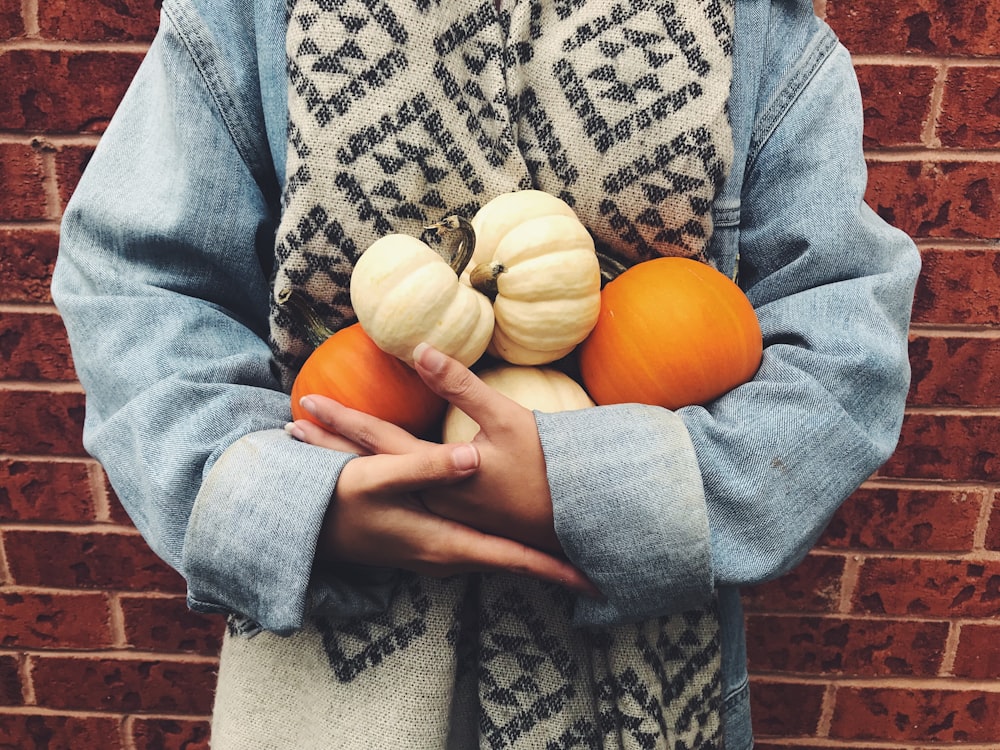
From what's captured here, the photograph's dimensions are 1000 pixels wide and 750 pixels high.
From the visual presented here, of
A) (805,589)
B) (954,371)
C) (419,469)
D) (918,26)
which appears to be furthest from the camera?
(805,589)

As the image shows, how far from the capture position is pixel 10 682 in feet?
3.79

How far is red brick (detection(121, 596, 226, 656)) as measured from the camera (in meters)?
1.13

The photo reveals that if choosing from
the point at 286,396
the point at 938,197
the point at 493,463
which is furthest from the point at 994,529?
the point at 286,396

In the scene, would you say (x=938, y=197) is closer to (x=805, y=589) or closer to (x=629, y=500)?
(x=805, y=589)

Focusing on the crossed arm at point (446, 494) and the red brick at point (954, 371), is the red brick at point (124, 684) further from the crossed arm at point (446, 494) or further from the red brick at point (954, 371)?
the red brick at point (954, 371)

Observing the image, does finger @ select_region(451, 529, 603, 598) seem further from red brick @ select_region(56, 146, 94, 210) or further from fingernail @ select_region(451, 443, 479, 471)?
red brick @ select_region(56, 146, 94, 210)

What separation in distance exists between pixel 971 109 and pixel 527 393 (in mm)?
759

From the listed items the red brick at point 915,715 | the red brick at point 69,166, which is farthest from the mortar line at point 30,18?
the red brick at point 915,715

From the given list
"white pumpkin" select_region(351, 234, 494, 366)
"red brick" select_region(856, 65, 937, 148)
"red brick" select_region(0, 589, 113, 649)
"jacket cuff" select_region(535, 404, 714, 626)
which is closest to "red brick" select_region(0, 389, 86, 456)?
"red brick" select_region(0, 589, 113, 649)

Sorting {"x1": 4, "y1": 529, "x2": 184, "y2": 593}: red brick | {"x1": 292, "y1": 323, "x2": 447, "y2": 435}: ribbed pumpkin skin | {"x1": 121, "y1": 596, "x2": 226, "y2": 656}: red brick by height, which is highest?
{"x1": 292, "y1": 323, "x2": 447, "y2": 435}: ribbed pumpkin skin

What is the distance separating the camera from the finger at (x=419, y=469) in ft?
1.64

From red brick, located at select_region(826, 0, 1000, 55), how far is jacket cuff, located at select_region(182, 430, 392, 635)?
0.83 m

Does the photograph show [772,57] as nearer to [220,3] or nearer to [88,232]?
[220,3]

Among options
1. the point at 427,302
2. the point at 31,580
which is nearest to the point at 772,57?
the point at 427,302
